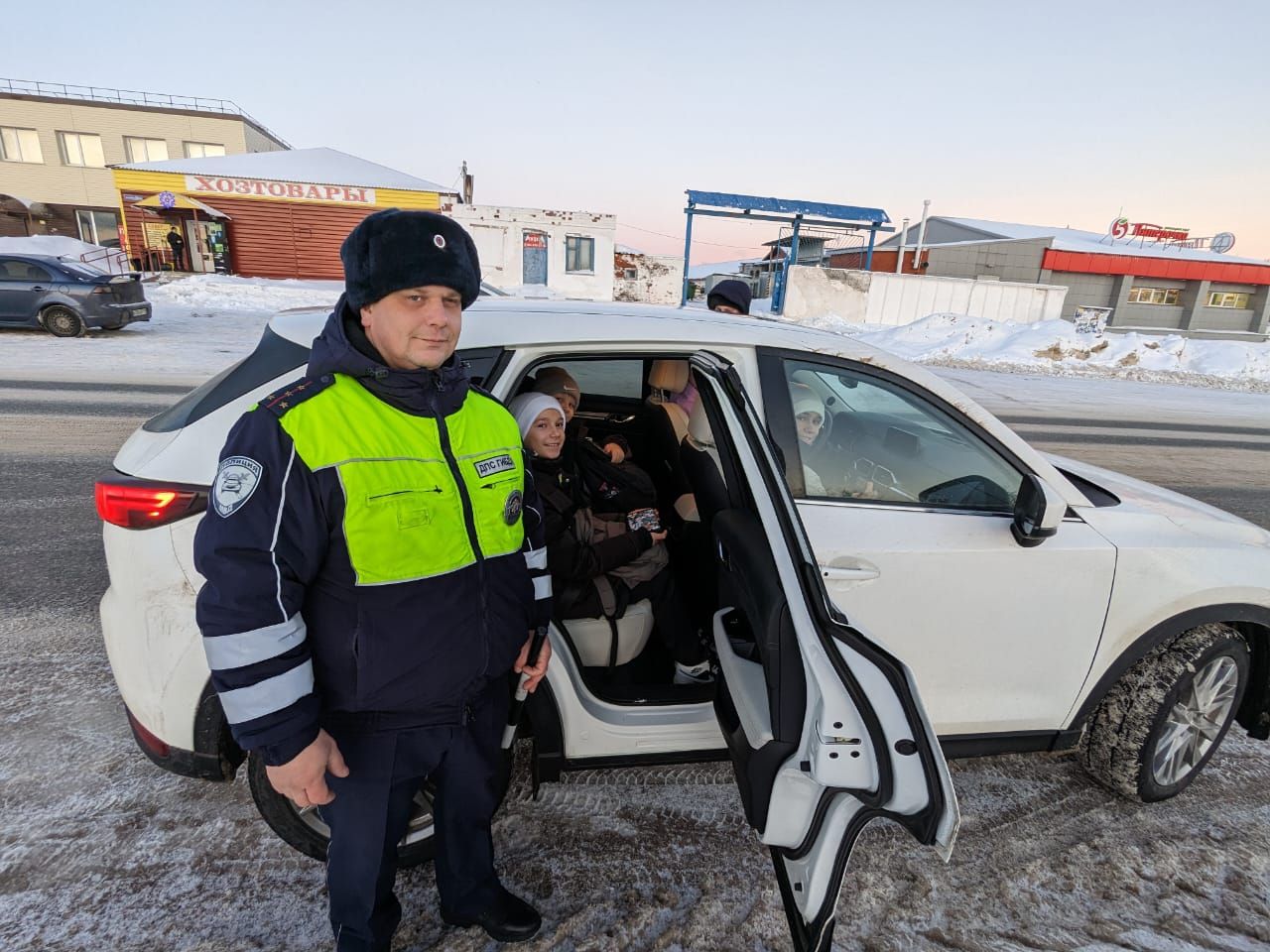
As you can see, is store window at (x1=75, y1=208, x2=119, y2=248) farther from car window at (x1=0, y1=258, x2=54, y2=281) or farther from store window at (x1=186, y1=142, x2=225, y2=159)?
car window at (x1=0, y1=258, x2=54, y2=281)

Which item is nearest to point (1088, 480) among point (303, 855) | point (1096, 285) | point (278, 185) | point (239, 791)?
point (303, 855)

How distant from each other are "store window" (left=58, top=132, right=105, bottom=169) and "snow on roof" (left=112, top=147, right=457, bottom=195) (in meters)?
14.5

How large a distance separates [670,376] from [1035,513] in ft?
5.84

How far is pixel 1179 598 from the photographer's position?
223 cm

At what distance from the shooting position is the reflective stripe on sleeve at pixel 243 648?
3.92ft

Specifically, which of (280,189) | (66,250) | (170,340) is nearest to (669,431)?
(170,340)

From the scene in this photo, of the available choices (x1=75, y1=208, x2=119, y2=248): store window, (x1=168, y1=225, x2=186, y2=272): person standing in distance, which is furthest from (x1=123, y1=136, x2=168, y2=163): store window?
(x1=168, y1=225, x2=186, y2=272): person standing in distance

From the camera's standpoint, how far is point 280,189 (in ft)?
84.0

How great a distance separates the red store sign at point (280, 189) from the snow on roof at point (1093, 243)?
35.6 meters

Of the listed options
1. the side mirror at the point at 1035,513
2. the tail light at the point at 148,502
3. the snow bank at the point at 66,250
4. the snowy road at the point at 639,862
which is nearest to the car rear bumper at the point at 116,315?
the snowy road at the point at 639,862

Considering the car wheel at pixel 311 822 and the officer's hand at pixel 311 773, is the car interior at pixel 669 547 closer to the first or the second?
the car wheel at pixel 311 822

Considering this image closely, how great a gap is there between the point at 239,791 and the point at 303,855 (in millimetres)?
433

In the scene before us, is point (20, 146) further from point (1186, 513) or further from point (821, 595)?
point (1186, 513)

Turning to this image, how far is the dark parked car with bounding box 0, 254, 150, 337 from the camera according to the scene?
12.1 metres
